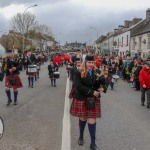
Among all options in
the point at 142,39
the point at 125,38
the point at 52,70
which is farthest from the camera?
the point at 125,38

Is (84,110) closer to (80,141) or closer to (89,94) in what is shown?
(89,94)

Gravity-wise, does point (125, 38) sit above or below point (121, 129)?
above

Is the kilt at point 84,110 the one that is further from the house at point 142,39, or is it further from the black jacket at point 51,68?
the house at point 142,39

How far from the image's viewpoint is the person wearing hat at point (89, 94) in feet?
16.4

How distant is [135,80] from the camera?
14828mm

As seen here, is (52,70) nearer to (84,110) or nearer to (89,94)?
(84,110)

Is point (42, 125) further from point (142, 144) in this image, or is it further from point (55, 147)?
point (142, 144)

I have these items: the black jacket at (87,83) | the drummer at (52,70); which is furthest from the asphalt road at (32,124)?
the drummer at (52,70)

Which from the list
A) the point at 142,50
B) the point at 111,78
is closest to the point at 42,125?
the point at 111,78

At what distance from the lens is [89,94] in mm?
4953

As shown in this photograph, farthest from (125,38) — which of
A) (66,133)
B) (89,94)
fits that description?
(89,94)

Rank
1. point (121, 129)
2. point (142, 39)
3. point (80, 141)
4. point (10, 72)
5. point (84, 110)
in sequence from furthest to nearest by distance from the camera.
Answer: point (142, 39) → point (10, 72) → point (121, 129) → point (80, 141) → point (84, 110)

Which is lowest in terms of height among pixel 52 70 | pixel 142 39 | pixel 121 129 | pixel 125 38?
pixel 121 129

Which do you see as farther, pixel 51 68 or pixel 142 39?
pixel 142 39
